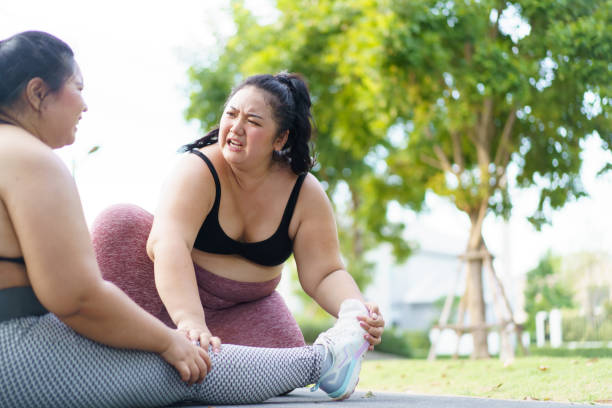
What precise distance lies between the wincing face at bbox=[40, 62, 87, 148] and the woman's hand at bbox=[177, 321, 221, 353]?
0.72m

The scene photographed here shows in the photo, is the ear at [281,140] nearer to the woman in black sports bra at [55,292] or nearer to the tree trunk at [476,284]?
the woman in black sports bra at [55,292]

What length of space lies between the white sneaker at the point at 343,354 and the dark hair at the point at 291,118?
2.94ft

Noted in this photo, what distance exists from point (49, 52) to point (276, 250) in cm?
145

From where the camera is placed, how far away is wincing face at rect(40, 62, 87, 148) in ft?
5.89

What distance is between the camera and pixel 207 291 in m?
3.03

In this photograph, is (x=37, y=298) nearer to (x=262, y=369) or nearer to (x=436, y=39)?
(x=262, y=369)

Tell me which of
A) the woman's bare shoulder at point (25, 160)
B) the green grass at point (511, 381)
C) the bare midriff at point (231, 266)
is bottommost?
the green grass at point (511, 381)

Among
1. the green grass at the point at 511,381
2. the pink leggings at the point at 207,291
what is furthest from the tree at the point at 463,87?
the pink leggings at the point at 207,291

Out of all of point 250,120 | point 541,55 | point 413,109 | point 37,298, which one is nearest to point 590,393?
point 250,120

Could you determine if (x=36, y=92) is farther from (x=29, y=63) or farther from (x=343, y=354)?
(x=343, y=354)

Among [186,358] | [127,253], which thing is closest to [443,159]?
[127,253]

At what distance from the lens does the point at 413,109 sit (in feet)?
28.2

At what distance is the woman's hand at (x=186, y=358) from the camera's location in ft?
6.35

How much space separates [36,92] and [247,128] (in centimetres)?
117
